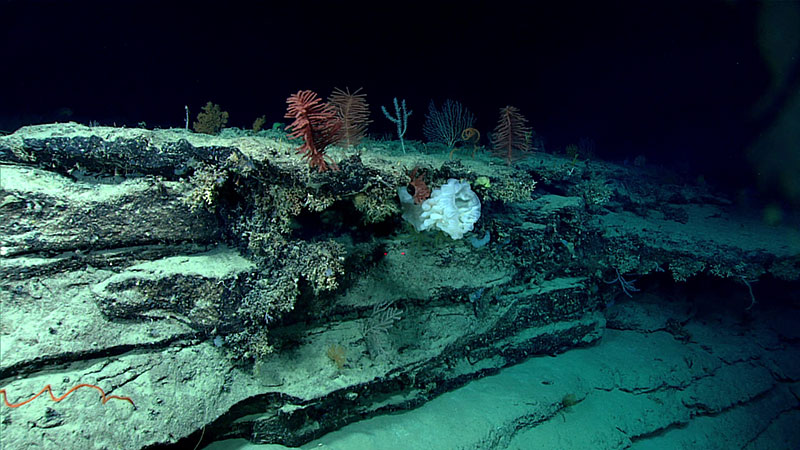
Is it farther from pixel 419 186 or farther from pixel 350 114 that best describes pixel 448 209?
pixel 350 114

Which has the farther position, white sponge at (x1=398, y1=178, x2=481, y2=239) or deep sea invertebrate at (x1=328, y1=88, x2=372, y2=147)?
white sponge at (x1=398, y1=178, x2=481, y2=239)

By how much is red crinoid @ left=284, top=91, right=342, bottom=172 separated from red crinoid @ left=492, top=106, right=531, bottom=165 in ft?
11.1

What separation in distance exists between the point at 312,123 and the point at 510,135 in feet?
12.3

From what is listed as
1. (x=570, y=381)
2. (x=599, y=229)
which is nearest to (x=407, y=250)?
(x=570, y=381)

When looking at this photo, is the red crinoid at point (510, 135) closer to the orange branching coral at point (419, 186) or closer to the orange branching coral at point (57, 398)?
the orange branching coral at point (419, 186)

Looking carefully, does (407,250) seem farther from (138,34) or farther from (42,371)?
(138,34)

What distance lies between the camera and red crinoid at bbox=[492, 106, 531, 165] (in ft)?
17.7

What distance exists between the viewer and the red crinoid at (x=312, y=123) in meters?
2.91

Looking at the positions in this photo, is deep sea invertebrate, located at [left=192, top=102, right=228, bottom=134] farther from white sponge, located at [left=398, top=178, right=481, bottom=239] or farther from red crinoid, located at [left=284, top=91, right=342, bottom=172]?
white sponge, located at [left=398, top=178, right=481, bottom=239]

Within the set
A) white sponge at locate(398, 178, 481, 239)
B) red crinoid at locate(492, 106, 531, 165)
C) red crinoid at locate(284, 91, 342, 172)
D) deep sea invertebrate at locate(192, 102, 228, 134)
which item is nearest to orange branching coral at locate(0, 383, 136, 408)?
red crinoid at locate(284, 91, 342, 172)

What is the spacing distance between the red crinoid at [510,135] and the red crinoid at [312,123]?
3389mm

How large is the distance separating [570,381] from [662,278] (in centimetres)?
483

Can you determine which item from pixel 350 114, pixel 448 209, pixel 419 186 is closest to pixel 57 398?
pixel 350 114

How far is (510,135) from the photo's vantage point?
5.42 m
